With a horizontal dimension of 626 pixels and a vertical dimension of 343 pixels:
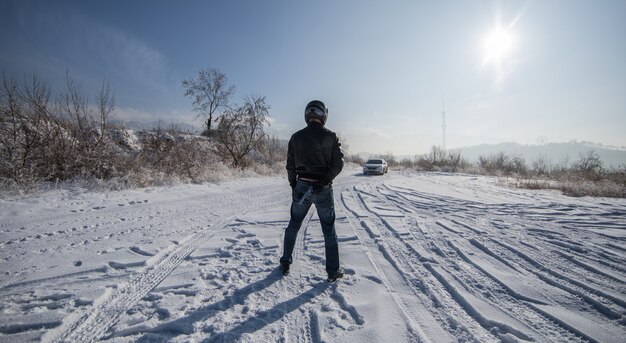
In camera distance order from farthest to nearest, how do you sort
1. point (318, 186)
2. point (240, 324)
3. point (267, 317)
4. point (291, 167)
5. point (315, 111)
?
point (291, 167), point (315, 111), point (318, 186), point (267, 317), point (240, 324)

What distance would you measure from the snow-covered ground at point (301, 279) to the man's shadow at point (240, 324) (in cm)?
1

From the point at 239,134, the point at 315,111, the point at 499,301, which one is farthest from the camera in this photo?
the point at 239,134

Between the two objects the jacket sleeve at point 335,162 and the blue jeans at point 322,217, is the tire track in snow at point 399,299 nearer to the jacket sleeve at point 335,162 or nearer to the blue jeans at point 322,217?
the blue jeans at point 322,217

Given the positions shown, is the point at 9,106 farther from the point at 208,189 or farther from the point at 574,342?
the point at 574,342

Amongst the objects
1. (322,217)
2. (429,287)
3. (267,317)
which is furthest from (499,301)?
(267,317)

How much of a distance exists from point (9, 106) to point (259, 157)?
1861 centimetres

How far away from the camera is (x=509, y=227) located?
5078mm

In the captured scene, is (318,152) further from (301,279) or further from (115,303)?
(115,303)

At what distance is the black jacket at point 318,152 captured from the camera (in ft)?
9.71

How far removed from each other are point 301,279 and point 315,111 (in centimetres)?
196

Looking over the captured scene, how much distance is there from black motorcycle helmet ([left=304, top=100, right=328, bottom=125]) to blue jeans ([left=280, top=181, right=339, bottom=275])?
79 cm

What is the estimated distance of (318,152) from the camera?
2.96 m

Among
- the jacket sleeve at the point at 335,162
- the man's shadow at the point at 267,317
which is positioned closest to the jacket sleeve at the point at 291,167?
the jacket sleeve at the point at 335,162

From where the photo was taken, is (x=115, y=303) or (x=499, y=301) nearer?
(x=115, y=303)
